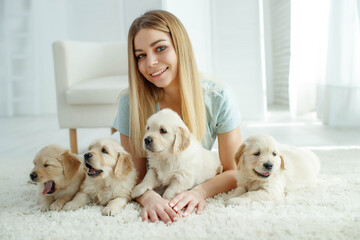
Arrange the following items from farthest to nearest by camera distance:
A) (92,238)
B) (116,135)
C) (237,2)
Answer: (237,2)
(116,135)
(92,238)

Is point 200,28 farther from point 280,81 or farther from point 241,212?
point 241,212

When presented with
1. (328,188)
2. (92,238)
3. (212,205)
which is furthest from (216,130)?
(92,238)

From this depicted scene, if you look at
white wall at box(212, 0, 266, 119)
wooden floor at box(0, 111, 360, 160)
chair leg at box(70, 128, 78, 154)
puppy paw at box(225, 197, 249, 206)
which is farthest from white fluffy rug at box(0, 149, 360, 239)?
white wall at box(212, 0, 266, 119)

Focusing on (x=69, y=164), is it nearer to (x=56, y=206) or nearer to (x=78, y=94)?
(x=56, y=206)

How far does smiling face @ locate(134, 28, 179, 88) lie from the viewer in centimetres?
157

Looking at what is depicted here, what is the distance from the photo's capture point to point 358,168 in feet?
6.48

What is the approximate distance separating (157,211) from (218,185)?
0.39 metres

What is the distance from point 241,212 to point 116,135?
117cm

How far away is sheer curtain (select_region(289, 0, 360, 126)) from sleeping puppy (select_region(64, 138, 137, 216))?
9.92 ft

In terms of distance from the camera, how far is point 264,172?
1406mm

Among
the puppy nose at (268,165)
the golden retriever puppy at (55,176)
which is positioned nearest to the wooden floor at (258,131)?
the golden retriever puppy at (55,176)

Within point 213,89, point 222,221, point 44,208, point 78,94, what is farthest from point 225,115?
point 78,94

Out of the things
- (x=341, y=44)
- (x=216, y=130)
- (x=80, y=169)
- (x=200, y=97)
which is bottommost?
(x=80, y=169)

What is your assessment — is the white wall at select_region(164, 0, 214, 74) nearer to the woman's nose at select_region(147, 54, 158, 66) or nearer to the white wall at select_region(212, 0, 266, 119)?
the white wall at select_region(212, 0, 266, 119)
